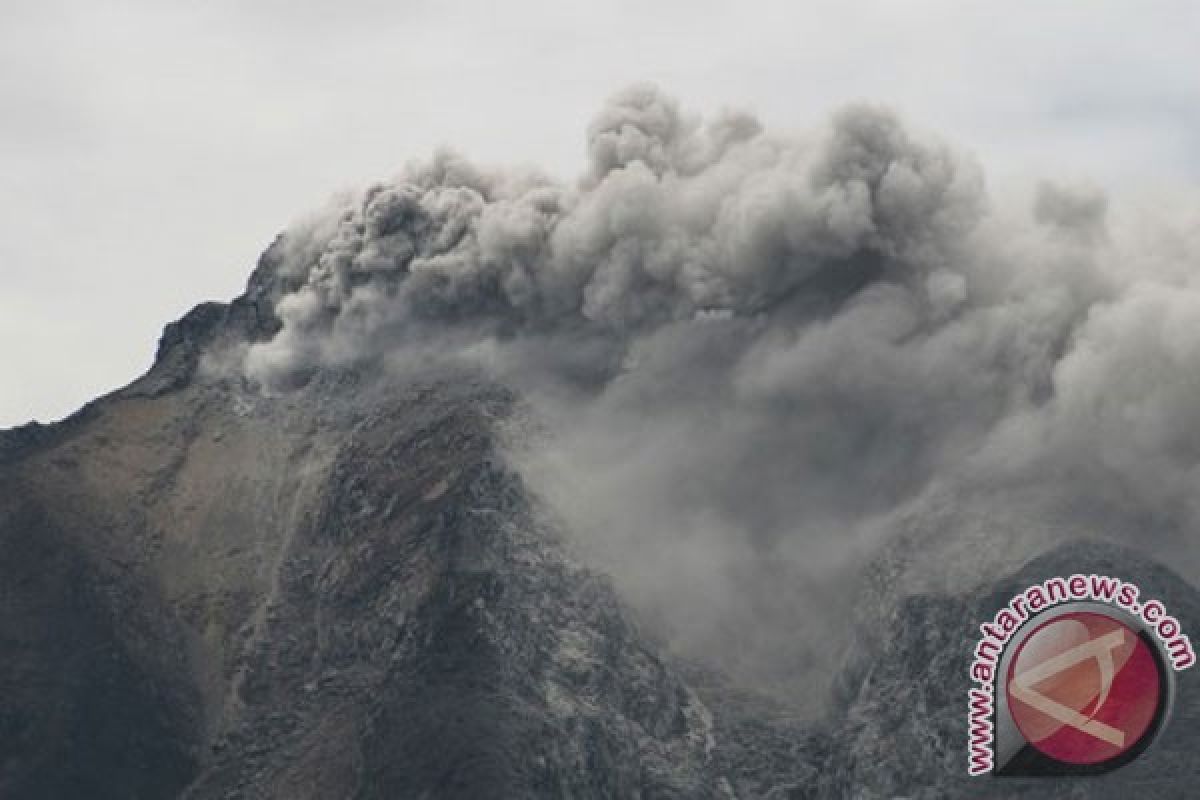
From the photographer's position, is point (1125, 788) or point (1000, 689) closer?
point (1000, 689)

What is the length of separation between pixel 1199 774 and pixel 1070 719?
256 feet

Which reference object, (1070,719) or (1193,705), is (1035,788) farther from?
(1070,719)

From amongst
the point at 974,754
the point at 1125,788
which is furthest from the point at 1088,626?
the point at 1125,788

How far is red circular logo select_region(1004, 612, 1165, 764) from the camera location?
384ft

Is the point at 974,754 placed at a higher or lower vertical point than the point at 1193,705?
lower

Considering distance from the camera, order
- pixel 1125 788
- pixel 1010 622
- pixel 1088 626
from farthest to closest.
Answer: pixel 1125 788 → pixel 1010 622 → pixel 1088 626

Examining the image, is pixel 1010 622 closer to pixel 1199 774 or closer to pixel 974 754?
pixel 974 754

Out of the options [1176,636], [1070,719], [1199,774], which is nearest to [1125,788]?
[1199,774]

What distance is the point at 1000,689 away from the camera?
389 ft

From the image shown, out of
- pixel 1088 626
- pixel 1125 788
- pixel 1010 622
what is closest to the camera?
pixel 1088 626

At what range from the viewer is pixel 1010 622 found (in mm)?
128625

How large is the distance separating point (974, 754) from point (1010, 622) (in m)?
6.29

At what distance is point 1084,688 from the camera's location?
118 m

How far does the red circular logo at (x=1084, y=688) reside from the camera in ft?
384
